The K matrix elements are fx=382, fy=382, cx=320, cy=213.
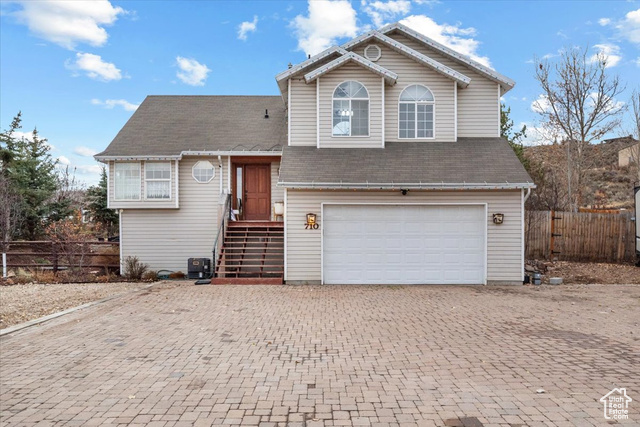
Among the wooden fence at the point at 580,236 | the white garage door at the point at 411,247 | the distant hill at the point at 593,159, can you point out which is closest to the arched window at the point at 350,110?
the white garage door at the point at 411,247

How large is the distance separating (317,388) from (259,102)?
568 inches

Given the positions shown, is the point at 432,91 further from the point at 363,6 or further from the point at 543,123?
the point at 543,123

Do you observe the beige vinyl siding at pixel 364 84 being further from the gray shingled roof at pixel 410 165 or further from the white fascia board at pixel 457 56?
the white fascia board at pixel 457 56

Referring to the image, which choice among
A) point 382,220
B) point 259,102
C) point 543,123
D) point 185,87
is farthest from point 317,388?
point 543,123

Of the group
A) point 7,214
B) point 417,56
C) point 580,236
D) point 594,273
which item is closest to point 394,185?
point 417,56

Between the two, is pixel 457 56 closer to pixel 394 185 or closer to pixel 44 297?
pixel 394 185

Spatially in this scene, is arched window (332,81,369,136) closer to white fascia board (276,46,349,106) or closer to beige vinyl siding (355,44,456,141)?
beige vinyl siding (355,44,456,141)

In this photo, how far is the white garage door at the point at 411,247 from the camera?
37.0 feet

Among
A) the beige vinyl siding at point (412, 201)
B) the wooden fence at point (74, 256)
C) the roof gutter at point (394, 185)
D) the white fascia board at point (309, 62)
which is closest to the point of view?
the roof gutter at point (394, 185)

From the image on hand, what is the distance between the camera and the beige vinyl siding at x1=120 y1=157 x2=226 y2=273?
13.7 meters

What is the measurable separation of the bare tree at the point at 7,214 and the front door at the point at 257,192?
8.14 m

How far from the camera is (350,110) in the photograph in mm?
12094

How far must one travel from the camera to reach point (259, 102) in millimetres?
16688

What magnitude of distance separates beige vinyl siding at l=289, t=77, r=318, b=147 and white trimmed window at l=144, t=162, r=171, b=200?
187 inches
